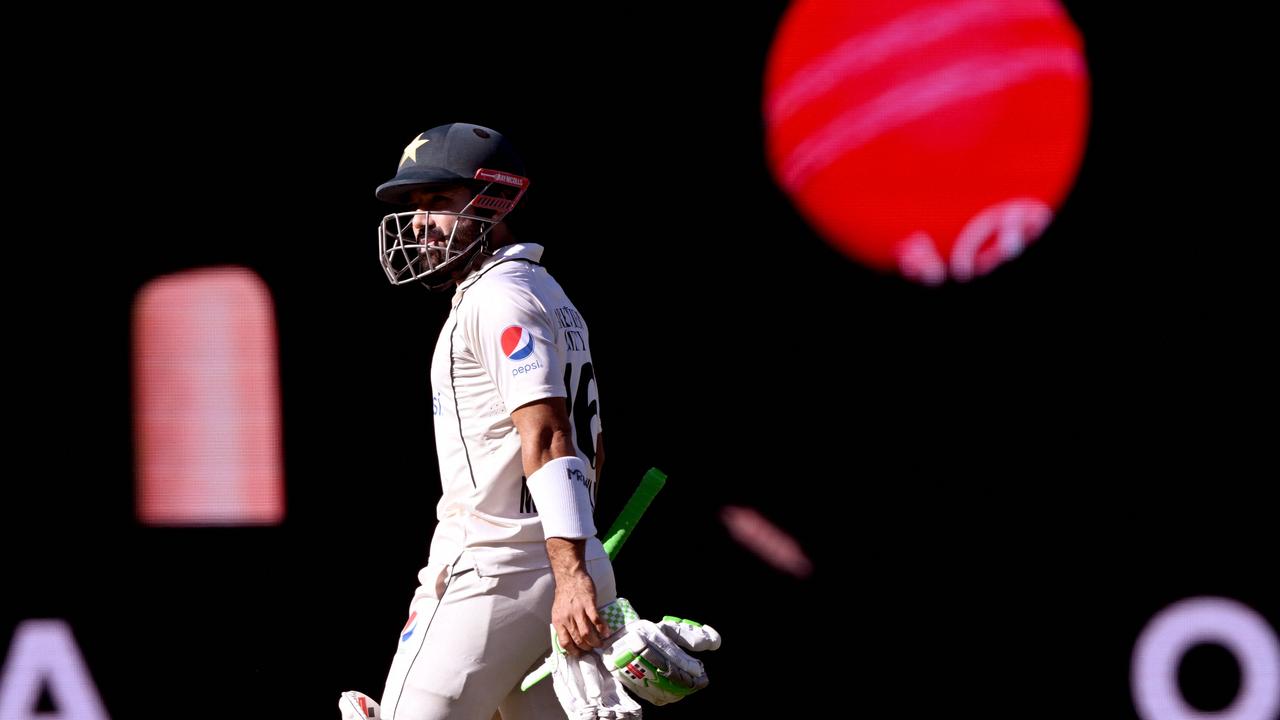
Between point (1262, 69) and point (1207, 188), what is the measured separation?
1.17 ft

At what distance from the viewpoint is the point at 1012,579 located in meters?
4.79

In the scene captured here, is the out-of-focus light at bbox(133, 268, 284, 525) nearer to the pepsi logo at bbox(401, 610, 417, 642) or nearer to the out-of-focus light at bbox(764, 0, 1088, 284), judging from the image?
the out-of-focus light at bbox(764, 0, 1088, 284)

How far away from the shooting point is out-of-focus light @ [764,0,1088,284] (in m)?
4.66

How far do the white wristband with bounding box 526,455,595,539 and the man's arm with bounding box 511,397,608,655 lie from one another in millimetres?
14

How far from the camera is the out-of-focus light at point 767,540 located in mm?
4777

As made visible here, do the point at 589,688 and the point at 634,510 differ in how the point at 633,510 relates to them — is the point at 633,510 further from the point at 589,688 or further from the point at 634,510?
the point at 589,688

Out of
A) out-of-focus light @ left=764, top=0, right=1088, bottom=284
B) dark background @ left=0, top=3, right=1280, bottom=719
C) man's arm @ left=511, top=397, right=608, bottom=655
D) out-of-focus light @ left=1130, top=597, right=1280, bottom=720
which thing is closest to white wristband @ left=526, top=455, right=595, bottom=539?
man's arm @ left=511, top=397, right=608, bottom=655

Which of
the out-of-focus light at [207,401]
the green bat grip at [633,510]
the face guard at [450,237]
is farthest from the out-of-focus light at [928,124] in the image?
the green bat grip at [633,510]

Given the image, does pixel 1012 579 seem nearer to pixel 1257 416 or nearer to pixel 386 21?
pixel 1257 416

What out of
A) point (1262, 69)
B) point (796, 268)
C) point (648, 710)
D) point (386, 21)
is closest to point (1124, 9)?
point (1262, 69)

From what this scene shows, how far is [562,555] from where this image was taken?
2.82 m

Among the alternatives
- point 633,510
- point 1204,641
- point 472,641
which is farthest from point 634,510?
point 1204,641

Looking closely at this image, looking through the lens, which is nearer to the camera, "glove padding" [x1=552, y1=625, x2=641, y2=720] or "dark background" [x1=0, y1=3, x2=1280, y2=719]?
"glove padding" [x1=552, y1=625, x2=641, y2=720]

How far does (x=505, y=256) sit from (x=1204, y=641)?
8.78ft
